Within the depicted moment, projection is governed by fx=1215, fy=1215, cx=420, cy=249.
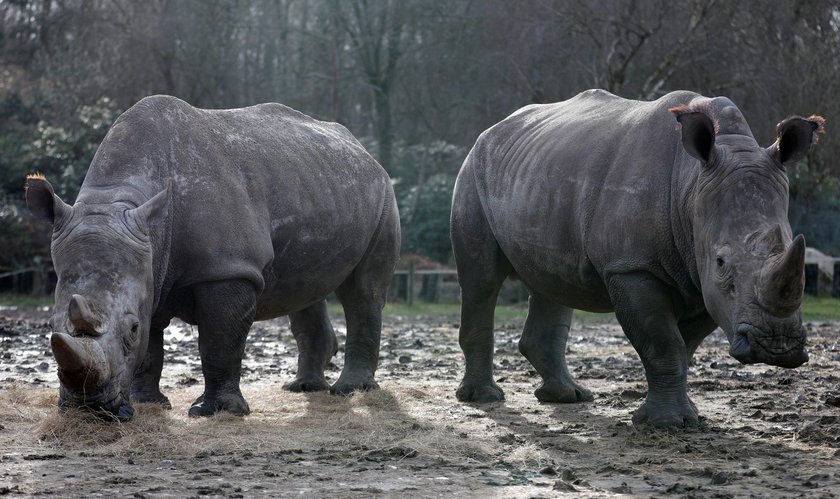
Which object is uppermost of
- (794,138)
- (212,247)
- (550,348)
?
(794,138)

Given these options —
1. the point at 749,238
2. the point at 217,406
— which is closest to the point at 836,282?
the point at 749,238

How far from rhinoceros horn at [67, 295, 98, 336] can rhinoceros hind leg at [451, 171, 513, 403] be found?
3276mm

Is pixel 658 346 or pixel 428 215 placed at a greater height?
pixel 428 215

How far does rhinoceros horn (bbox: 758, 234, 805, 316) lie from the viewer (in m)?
5.89

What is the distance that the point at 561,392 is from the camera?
871cm

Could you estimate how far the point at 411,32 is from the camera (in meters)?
30.6

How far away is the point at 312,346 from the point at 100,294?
330 cm

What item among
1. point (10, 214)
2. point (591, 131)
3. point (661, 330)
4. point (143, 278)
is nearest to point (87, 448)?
point (143, 278)

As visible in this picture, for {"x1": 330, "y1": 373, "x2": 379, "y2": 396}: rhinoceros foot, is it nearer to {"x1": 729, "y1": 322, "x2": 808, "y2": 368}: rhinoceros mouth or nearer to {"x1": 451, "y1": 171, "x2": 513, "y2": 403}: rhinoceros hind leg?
{"x1": 451, "y1": 171, "x2": 513, "y2": 403}: rhinoceros hind leg

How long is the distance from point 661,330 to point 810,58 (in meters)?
18.9

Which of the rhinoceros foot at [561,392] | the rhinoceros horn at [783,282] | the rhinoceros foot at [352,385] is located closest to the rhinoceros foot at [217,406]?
the rhinoceros foot at [352,385]

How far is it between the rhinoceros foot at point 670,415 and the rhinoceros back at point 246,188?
2.55 meters

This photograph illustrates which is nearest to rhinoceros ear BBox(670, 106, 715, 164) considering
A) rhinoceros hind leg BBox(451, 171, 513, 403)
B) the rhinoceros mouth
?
the rhinoceros mouth

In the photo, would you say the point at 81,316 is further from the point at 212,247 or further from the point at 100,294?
the point at 212,247
